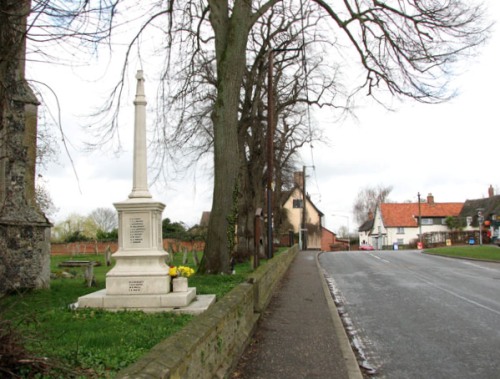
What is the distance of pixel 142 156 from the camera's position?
10.2 m

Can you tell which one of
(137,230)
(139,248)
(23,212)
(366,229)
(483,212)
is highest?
(483,212)

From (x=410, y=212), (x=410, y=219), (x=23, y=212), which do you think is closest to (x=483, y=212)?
(x=410, y=219)

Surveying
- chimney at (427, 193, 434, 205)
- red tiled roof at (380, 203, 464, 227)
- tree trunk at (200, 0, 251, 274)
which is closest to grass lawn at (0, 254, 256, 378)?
tree trunk at (200, 0, 251, 274)

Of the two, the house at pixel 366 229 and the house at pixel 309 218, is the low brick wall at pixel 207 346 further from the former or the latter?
the house at pixel 366 229

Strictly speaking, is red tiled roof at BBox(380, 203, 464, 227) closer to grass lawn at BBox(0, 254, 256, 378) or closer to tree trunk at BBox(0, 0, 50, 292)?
tree trunk at BBox(0, 0, 50, 292)

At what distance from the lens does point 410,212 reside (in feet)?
276

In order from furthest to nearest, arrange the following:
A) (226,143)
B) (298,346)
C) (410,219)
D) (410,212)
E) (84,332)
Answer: (410,212) < (410,219) < (226,143) < (298,346) < (84,332)

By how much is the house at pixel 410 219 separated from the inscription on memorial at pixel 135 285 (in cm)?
7463

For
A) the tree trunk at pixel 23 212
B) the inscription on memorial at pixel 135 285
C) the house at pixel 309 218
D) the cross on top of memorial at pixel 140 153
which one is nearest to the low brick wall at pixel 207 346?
the inscription on memorial at pixel 135 285

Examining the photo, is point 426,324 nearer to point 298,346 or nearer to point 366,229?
point 298,346

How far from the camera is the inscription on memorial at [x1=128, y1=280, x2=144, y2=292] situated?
948 centimetres

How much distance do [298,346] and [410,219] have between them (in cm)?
7921

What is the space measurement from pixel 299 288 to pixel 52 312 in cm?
832

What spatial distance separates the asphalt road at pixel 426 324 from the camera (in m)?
6.74
